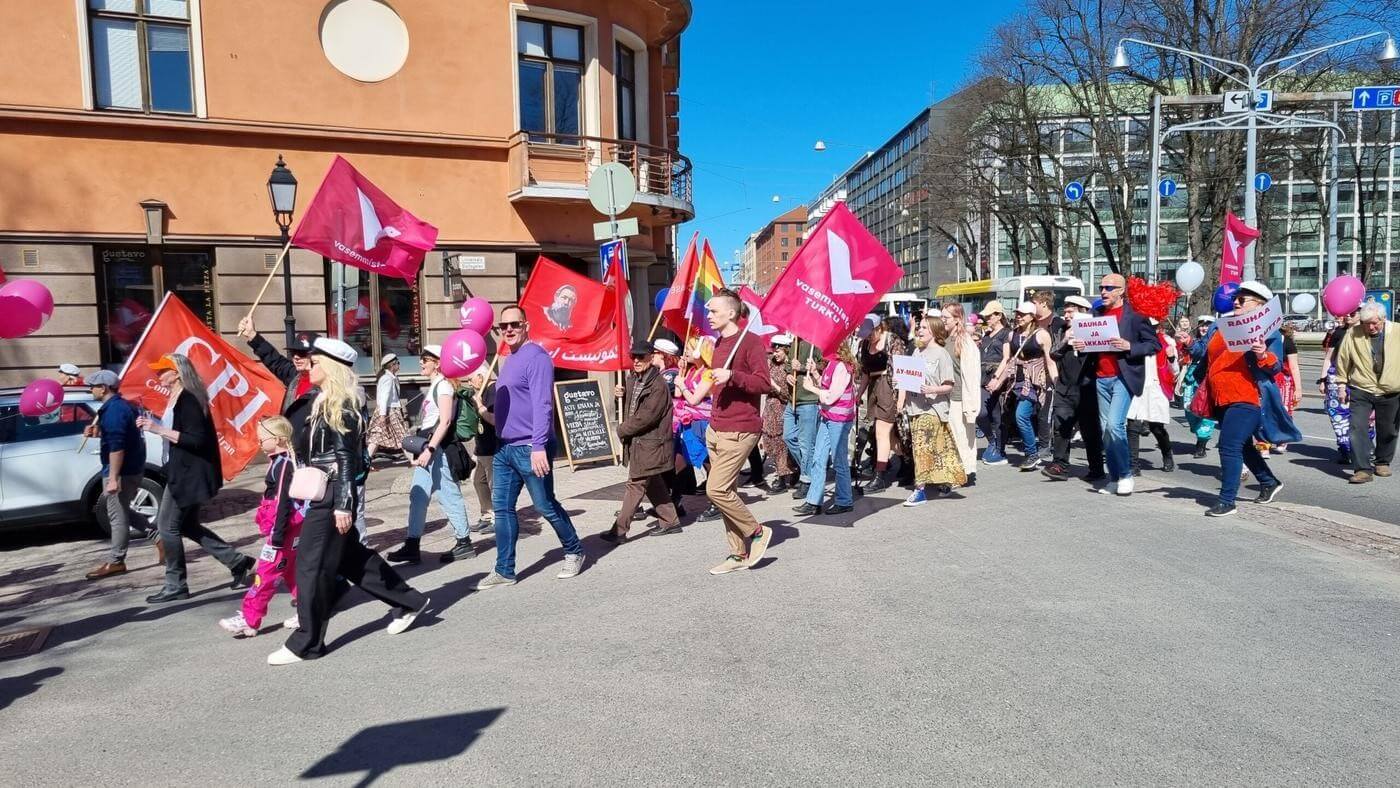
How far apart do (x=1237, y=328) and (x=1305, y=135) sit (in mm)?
36691

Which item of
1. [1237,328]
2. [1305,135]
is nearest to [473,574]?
[1237,328]

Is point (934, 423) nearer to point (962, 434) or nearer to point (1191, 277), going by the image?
point (962, 434)

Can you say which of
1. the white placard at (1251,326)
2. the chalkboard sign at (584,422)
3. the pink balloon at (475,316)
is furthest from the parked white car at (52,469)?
the white placard at (1251,326)

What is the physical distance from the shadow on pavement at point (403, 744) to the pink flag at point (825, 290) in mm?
4033

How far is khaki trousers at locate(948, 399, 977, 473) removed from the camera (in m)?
9.01

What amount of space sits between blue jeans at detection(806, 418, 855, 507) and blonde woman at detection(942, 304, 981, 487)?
1.42m

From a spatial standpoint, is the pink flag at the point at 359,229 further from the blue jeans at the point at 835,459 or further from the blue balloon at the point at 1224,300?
the blue balloon at the point at 1224,300

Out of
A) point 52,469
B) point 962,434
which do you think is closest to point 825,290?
point 962,434

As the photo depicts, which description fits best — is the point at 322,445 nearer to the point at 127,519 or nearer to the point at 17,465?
the point at 127,519

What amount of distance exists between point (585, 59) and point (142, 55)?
6959 millimetres

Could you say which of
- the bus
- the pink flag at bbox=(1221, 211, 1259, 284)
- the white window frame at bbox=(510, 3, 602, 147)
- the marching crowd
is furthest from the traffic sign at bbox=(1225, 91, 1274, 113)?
the white window frame at bbox=(510, 3, 602, 147)

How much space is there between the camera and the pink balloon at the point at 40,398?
25.4 ft

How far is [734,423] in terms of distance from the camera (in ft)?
21.7

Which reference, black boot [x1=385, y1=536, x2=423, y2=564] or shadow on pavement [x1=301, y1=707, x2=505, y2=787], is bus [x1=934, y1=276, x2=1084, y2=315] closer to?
black boot [x1=385, y1=536, x2=423, y2=564]
